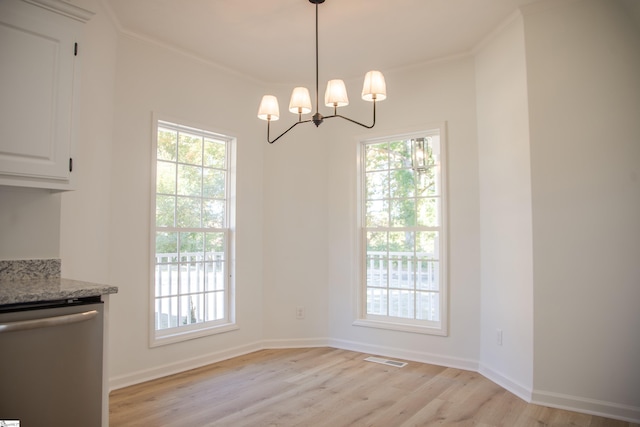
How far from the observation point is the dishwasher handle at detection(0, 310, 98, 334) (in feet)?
5.04

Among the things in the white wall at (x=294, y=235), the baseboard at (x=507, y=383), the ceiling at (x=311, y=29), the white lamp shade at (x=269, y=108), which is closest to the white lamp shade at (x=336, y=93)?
the white lamp shade at (x=269, y=108)

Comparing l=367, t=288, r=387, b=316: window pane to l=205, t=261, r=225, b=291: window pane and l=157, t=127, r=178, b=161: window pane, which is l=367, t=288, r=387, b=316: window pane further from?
l=157, t=127, r=178, b=161: window pane

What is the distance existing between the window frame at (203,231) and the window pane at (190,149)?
6 cm

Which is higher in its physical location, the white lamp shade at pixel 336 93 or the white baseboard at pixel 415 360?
the white lamp shade at pixel 336 93

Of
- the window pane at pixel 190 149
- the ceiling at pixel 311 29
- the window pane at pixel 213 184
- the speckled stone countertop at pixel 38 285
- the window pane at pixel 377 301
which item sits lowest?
the window pane at pixel 377 301

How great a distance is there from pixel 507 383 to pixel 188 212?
3.04 m

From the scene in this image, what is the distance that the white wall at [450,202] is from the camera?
12.4 ft

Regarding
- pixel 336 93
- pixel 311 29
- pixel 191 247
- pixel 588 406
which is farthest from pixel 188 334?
pixel 588 406

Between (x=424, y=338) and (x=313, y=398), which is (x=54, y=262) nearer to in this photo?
(x=313, y=398)

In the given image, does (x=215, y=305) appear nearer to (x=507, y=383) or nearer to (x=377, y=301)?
(x=377, y=301)

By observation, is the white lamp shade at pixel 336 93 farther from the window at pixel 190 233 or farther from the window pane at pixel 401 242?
the window pane at pixel 401 242

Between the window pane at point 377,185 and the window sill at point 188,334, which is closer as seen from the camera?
the window sill at point 188,334

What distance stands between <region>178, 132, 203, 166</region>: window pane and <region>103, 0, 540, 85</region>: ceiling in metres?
0.76

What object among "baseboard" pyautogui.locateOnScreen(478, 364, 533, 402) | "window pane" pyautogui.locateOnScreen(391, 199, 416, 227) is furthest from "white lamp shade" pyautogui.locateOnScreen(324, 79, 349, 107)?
"baseboard" pyautogui.locateOnScreen(478, 364, 533, 402)
